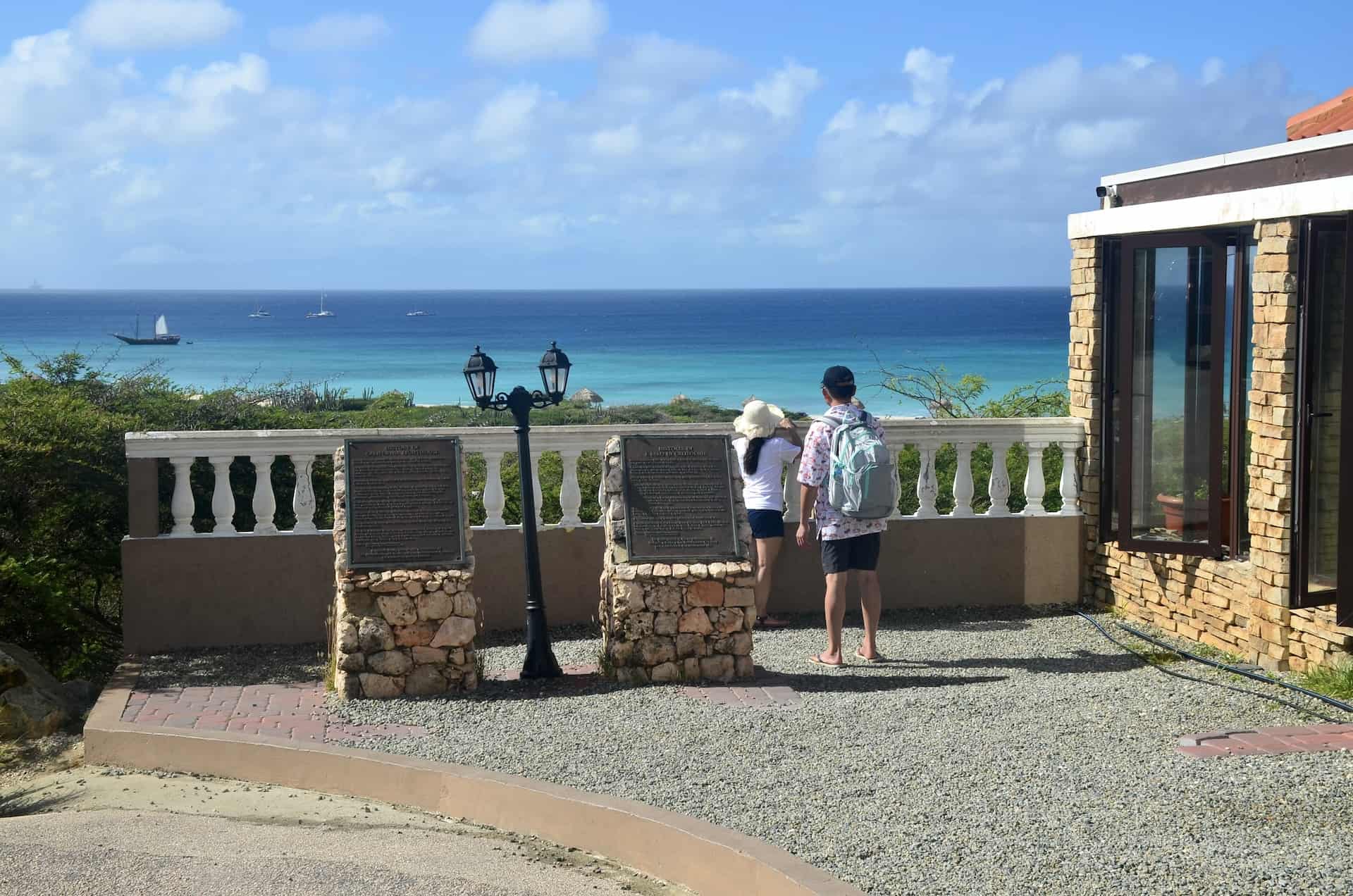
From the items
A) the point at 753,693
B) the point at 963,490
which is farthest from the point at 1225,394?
the point at 753,693

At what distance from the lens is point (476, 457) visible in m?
11.2

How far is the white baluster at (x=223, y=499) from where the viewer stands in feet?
32.7

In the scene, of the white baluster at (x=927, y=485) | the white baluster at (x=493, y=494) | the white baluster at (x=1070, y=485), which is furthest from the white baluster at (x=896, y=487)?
the white baluster at (x=493, y=494)

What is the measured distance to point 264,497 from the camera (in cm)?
1002

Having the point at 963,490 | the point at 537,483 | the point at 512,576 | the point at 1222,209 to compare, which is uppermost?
the point at 1222,209

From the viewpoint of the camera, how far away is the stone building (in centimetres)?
840

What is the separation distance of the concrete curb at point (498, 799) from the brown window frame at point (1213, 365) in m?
5.27

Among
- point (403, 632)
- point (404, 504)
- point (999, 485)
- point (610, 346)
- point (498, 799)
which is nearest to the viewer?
point (498, 799)

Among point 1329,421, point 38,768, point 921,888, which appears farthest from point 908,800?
point 38,768

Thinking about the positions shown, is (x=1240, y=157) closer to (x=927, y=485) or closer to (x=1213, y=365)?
(x=1213, y=365)

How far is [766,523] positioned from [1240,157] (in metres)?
3.98

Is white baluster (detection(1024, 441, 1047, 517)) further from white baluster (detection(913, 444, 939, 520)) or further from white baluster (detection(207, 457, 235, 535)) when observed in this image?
white baluster (detection(207, 457, 235, 535))

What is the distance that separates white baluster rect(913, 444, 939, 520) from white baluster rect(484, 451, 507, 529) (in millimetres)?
3247

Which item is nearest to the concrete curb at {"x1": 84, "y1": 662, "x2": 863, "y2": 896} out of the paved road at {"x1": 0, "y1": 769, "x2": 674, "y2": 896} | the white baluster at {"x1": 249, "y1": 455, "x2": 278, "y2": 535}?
the paved road at {"x1": 0, "y1": 769, "x2": 674, "y2": 896}
